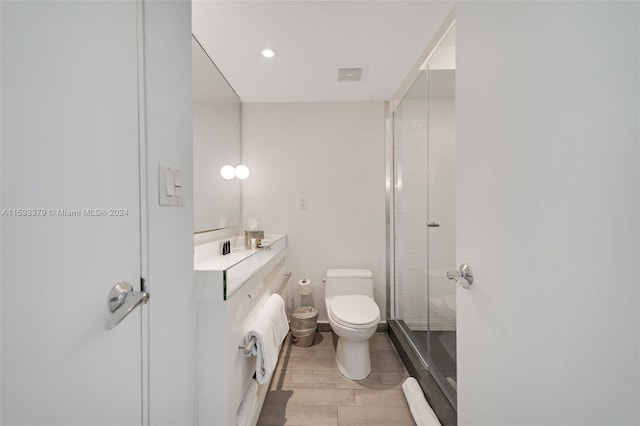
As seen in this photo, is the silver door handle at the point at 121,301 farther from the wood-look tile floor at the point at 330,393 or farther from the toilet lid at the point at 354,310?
the toilet lid at the point at 354,310

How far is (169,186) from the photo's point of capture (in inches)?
29.0

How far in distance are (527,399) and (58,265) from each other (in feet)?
3.40

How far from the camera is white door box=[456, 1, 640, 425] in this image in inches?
16.3

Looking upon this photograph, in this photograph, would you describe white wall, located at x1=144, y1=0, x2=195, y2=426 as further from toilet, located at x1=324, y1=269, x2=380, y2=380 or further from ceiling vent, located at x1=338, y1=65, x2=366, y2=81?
ceiling vent, located at x1=338, y1=65, x2=366, y2=81

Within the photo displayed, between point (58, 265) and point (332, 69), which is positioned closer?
point (58, 265)

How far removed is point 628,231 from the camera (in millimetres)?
405

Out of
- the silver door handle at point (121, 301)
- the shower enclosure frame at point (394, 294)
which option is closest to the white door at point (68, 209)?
the silver door handle at point (121, 301)

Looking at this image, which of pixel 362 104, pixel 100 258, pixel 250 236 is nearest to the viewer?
pixel 100 258

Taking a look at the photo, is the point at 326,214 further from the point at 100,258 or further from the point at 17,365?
the point at 17,365

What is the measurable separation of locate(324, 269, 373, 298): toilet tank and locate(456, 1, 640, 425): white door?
4.57ft

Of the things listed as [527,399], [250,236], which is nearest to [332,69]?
[250,236]

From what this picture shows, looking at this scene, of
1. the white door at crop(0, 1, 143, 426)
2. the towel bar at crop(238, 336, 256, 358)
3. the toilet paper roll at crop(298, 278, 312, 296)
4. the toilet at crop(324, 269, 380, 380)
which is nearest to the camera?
the white door at crop(0, 1, 143, 426)

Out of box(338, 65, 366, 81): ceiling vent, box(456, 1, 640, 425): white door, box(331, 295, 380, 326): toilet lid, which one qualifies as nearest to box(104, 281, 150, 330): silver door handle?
box(456, 1, 640, 425): white door

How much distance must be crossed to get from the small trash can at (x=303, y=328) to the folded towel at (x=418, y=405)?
0.82m
